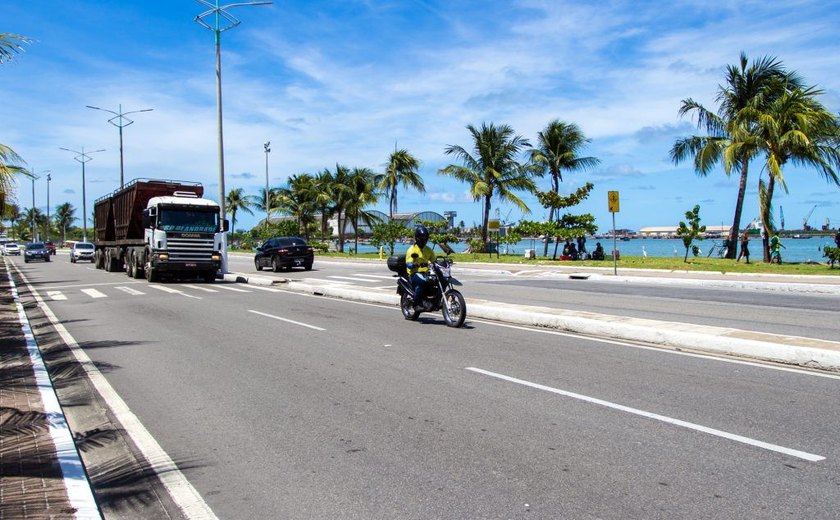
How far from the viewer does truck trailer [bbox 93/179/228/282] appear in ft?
77.8

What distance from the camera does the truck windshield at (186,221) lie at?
23742 mm

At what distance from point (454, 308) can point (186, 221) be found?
1540 cm

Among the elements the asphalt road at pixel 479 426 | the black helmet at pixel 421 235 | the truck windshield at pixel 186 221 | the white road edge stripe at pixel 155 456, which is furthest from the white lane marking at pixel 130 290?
the white road edge stripe at pixel 155 456

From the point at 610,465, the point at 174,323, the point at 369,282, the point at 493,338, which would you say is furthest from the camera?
the point at 369,282

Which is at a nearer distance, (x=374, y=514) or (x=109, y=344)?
(x=374, y=514)

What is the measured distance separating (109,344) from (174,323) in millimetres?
2436

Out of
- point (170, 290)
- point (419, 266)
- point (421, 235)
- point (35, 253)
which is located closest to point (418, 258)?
point (419, 266)

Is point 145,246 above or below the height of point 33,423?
above

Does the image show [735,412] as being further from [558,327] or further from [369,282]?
[369,282]

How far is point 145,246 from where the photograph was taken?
25.5 m

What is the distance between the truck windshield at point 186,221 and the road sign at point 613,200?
47.9ft

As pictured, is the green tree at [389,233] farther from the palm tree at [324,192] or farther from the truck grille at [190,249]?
the truck grille at [190,249]

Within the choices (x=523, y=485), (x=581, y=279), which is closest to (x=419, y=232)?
(x=523, y=485)

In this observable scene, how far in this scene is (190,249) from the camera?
78.9 feet
